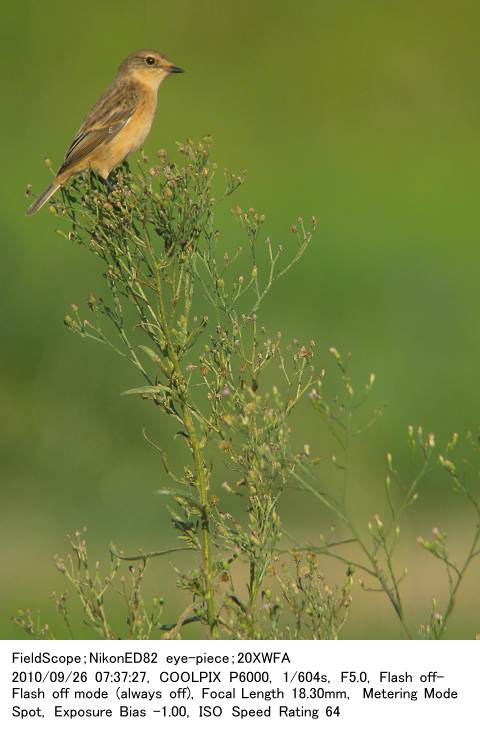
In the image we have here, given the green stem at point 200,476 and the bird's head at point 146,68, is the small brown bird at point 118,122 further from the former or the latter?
the green stem at point 200,476

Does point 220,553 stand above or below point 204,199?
below

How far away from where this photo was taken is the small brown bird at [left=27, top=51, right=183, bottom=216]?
6.34m

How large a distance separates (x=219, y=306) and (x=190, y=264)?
0.24m

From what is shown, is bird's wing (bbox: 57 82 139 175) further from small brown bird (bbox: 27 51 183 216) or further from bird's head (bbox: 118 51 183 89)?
bird's head (bbox: 118 51 183 89)

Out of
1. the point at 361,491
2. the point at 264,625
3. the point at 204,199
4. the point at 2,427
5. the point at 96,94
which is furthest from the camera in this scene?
the point at 96,94

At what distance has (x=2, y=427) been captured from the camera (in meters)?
9.78

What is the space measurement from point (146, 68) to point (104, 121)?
2.42 ft

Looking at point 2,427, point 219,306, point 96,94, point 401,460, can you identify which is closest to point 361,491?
point 401,460

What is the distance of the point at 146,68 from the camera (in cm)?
730

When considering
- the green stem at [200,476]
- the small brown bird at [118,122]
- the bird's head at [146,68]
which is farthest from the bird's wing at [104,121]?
the green stem at [200,476]

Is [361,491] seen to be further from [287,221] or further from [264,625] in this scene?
[264,625]

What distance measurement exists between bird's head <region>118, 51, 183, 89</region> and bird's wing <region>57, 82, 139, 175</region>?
14 centimetres

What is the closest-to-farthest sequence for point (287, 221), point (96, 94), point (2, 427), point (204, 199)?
1. point (204, 199)
2. point (2, 427)
3. point (287, 221)
4. point (96, 94)

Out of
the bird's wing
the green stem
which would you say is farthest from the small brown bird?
the green stem
